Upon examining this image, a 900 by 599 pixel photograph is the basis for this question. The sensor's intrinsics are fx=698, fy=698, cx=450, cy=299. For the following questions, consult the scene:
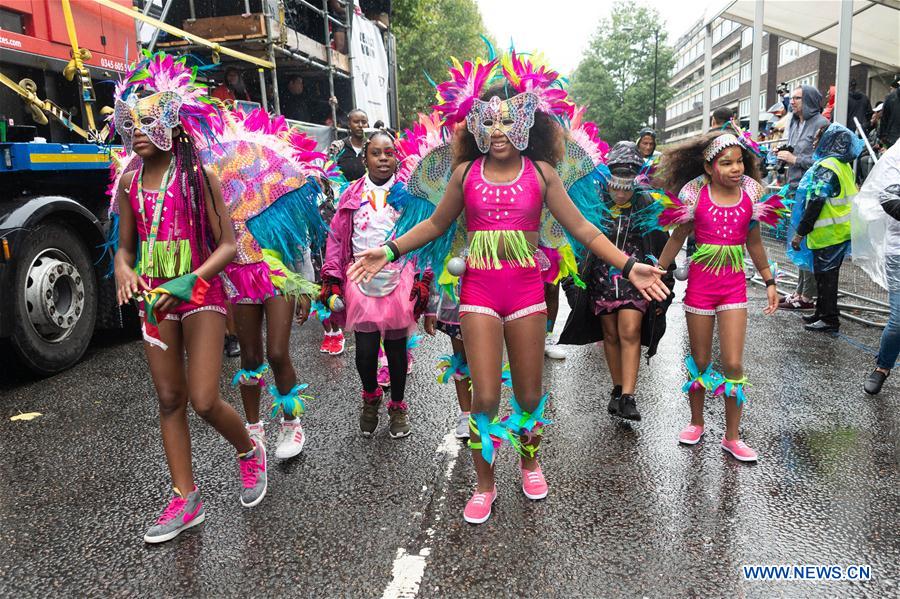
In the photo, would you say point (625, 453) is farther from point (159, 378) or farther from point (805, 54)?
point (805, 54)

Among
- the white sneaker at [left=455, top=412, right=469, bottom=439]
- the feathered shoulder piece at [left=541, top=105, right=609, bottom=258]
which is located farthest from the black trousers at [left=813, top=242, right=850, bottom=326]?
the white sneaker at [left=455, top=412, right=469, bottom=439]

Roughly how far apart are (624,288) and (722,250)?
0.85m

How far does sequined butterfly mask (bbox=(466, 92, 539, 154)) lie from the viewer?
10.4 ft

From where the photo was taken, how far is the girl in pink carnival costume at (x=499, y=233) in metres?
3.22

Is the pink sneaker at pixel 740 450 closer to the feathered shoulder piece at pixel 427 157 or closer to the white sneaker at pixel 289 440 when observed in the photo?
the feathered shoulder piece at pixel 427 157

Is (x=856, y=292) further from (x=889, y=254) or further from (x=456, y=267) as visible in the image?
(x=456, y=267)

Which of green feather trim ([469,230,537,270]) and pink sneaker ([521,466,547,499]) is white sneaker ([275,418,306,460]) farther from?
green feather trim ([469,230,537,270])

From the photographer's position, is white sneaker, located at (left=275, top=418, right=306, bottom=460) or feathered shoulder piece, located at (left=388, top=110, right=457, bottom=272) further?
white sneaker, located at (left=275, top=418, right=306, bottom=460)

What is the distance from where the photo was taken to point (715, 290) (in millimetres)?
4035

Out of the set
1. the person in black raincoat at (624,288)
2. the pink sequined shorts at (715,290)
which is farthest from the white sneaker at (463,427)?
the pink sequined shorts at (715,290)

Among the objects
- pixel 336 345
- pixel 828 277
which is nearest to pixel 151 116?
pixel 336 345

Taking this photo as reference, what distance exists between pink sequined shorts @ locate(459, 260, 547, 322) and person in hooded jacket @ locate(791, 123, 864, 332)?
4662 millimetres

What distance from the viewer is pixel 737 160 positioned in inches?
157

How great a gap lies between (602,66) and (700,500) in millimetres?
54789
